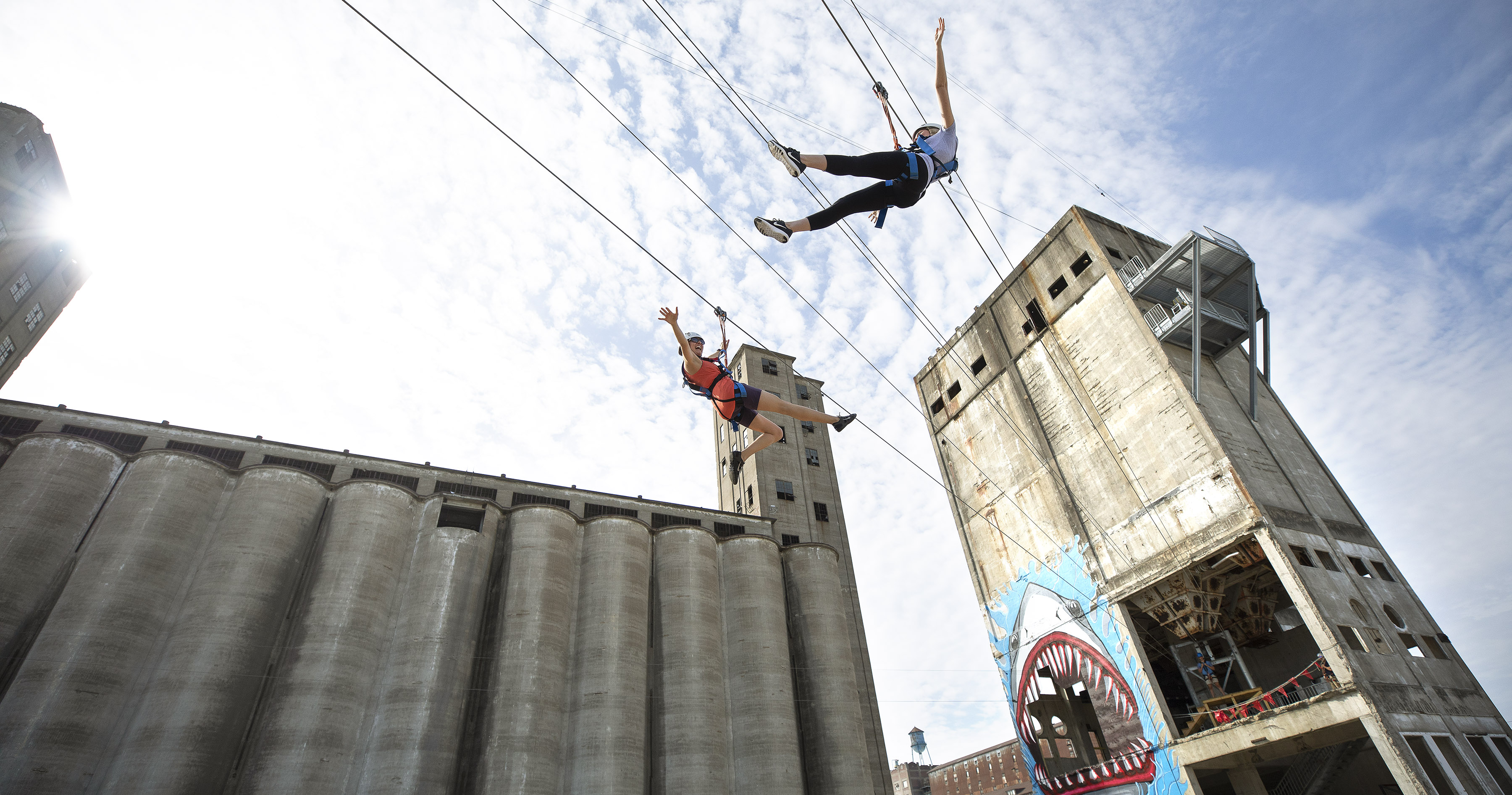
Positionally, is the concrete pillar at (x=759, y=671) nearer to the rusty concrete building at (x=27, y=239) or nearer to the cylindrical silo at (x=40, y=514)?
the cylindrical silo at (x=40, y=514)

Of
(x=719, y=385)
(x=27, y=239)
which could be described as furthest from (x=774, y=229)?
(x=27, y=239)

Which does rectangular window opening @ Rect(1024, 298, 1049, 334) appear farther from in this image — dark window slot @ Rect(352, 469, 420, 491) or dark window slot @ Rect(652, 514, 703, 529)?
dark window slot @ Rect(352, 469, 420, 491)

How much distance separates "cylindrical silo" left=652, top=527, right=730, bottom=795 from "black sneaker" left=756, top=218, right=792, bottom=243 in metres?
18.1

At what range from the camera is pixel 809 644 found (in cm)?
2644

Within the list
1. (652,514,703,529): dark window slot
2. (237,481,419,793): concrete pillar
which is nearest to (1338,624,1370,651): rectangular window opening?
(652,514,703,529): dark window slot

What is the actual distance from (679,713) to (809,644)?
6374 millimetres

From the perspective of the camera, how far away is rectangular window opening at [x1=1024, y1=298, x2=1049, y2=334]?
33875 mm

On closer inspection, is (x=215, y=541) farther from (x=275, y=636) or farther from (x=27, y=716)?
(x=27, y=716)

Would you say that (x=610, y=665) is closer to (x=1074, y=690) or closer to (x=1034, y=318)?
(x=1074, y=690)

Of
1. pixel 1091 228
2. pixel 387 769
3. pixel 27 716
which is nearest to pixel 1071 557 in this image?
pixel 1091 228

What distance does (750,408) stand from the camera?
1192 cm

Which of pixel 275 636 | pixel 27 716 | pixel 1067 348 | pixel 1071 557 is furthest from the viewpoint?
pixel 1067 348

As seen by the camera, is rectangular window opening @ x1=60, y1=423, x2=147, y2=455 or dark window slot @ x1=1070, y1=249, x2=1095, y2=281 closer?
rectangular window opening @ x1=60, y1=423, x2=147, y2=455

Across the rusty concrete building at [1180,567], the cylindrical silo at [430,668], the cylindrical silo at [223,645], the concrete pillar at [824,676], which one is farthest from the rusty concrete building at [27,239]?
the rusty concrete building at [1180,567]
